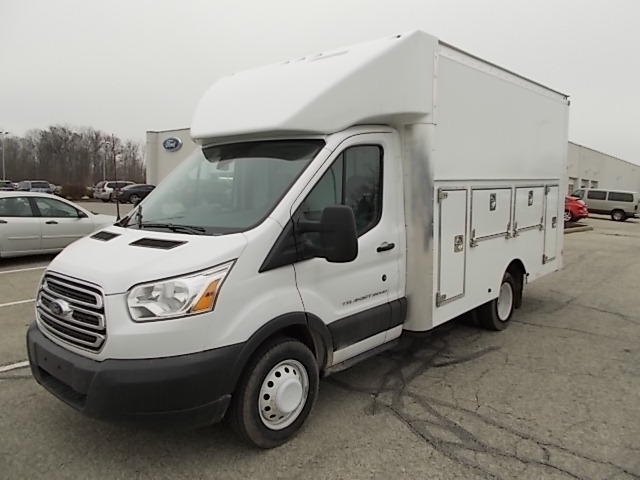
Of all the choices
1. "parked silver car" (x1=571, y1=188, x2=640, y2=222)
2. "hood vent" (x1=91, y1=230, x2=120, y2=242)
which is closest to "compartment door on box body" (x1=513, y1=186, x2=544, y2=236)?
"hood vent" (x1=91, y1=230, x2=120, y2=242)

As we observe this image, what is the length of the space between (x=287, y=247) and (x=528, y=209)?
13.4 feet

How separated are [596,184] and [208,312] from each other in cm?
5797

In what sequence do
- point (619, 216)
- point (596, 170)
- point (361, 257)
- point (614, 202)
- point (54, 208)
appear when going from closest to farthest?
point (361, 257), point (54, 208), point (619, 216), point (614, 202), point (596, 170)

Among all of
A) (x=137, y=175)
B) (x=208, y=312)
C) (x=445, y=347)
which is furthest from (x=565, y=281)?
(x=137, y=175)

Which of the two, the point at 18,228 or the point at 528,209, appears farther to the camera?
the point at 18,228

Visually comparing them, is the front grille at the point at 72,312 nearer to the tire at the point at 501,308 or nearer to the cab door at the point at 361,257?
the cab door at the point at 361,257

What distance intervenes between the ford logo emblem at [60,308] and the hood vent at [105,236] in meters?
0.57

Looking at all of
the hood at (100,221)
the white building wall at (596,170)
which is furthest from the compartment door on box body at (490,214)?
the white building wall at (596,170)

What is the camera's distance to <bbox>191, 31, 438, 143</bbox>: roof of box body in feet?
12.3

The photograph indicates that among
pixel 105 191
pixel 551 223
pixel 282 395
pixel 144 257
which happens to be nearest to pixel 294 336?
pixel 282 395

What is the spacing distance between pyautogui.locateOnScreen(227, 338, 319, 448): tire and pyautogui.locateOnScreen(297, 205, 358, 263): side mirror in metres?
0.71

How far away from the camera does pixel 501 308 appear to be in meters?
6.29

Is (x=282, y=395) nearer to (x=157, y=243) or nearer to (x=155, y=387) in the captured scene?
(x=155, y=387)

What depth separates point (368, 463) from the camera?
3240 mm
